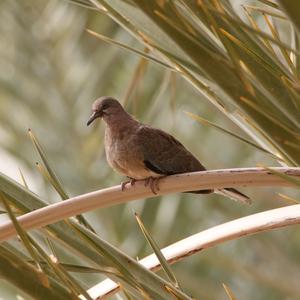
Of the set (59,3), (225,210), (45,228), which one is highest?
(59,3)

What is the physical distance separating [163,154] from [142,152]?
0.22 ft

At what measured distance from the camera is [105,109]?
10.6ft

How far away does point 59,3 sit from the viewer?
4141 millimetres

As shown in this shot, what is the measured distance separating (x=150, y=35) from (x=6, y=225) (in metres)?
0.37

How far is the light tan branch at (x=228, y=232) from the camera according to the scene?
1.52 m

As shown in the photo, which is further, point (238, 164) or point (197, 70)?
point (238, 164)

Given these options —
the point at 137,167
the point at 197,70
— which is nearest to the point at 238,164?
the point at 137,167

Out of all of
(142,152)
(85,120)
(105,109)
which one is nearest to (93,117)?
(105,109)

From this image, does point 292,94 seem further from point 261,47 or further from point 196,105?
point 196,105

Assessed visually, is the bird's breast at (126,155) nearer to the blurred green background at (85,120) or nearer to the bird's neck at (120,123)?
the bird's neck at (120,123)

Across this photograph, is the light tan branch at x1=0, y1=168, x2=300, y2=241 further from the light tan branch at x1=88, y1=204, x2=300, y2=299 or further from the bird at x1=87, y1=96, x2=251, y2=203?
the bird at x1=87, y1=96, x2=251, y2=203

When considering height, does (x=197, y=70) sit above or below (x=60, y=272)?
above

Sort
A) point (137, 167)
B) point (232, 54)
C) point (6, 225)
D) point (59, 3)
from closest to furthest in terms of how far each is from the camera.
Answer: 1. point (232, 54)
2. point (6, 225)
3. point (137, 167)
4. point (59, 3)

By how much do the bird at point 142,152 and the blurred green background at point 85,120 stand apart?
0.73 m
